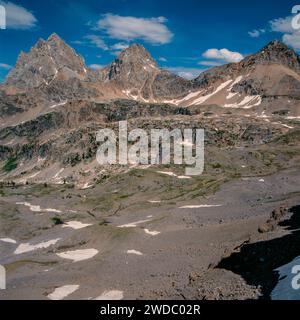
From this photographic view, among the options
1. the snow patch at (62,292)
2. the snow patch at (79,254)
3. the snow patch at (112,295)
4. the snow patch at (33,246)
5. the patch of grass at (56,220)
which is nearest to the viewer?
the snow patch at (112,295)

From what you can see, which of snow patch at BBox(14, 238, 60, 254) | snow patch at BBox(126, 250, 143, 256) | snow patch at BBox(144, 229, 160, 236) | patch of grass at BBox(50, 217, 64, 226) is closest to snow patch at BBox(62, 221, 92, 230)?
patch of grass at BBox(50, 217, 64, 226)

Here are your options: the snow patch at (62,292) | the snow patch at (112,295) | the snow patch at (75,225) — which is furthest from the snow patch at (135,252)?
the snow patch at (75,225)

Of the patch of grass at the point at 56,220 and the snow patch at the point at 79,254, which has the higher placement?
the snow patch at the point at 79,254

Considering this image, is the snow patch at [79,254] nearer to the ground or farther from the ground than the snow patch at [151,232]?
nearer to the ground

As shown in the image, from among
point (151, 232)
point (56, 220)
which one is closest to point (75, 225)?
point (56, 220)

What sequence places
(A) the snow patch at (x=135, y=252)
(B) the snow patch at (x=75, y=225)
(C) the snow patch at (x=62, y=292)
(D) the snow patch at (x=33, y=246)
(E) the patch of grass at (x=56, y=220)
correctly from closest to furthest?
(C) the snow patch at (x=62, y=292)
(A) the snow patch at (x=135, y=252)
(D) the snow patch at (x=33, y=246)
(B) the snow patch at (x=75, y=225)
(E) the patch of grass at (x=56, y=220)

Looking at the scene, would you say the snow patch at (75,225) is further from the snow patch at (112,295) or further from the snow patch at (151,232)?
the snow patch at (112,295)

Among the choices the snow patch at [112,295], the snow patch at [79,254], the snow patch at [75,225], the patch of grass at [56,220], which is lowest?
the patch of grass at [56,220]

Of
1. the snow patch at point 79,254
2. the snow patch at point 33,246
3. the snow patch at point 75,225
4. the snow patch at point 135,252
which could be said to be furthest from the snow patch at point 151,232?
the snow patch at point 75,225

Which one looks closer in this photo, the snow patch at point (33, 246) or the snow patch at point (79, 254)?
the snow patch at point (79, 254)
